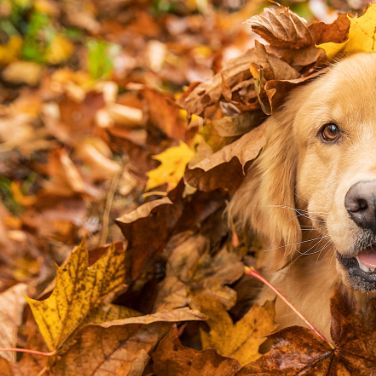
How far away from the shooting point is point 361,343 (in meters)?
1.93

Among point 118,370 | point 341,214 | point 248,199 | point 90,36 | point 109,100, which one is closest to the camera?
point 341,214

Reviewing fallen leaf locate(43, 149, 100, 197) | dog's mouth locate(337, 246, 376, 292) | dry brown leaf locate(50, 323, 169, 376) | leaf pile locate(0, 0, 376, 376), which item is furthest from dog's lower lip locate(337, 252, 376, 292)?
fallen leaf locate(43, 149, 100, 197)

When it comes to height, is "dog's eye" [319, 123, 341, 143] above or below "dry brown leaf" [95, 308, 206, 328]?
above

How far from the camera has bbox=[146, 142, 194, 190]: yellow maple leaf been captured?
99.8 inches

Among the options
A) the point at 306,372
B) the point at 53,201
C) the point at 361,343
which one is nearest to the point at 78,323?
the point at 306,372

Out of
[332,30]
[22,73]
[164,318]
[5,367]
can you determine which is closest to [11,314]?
[5,367]

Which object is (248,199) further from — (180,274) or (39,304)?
(39,304)

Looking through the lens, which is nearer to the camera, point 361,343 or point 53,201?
point 361,343

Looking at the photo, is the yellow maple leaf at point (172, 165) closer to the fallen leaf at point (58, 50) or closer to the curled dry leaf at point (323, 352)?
the curled dry leaf at point (323, 352)

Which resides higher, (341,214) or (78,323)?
(341,214)

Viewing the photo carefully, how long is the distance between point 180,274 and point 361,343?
79 centimetres

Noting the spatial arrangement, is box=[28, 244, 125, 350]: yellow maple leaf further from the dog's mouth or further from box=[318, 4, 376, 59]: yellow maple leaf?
box=[318, 4, 376, 59]: yellow maple leaf

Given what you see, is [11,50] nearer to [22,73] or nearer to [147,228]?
[22,73]

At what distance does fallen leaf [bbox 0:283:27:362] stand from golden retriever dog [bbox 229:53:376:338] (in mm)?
822
